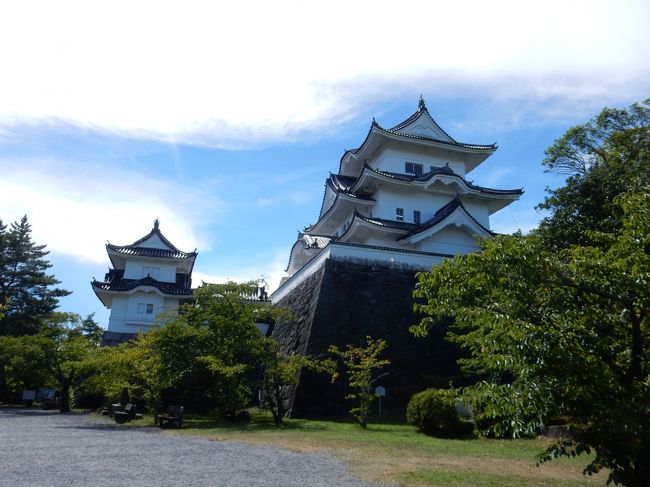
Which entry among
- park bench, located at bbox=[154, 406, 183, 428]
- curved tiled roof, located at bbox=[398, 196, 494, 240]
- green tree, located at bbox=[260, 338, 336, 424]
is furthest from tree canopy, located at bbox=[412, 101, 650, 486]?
curved tiled roof, located at bbox=[398, 196, 494, 240]

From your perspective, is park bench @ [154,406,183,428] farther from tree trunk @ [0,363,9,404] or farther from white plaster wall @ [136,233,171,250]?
white plaster wall @ [136,233,171,250]

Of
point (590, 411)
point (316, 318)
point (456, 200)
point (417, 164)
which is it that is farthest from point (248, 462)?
point (417, 164)

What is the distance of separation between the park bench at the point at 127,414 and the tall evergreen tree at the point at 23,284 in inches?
745

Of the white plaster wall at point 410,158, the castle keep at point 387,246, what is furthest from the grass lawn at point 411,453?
the white plaster wall at point 410,158

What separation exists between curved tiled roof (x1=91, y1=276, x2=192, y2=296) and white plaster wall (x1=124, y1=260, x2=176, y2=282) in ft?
1.99

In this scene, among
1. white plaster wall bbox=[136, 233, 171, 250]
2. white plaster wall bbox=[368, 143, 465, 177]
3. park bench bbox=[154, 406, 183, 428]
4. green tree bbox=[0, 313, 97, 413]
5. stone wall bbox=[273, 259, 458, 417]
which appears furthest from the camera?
white plaster wall bbox=[136, 233, 171, 250]

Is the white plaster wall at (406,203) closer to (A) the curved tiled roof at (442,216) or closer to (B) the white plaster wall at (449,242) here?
(A) the curved tiled roof at (442,216)

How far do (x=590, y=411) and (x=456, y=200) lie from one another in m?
18.5

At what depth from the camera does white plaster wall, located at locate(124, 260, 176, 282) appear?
31.6 m

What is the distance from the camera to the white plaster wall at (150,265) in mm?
31578

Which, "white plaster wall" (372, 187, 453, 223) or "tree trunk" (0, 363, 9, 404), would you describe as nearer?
"white plaster wall" (372, 187, 453, 223)

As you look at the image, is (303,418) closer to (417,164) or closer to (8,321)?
(417,164)

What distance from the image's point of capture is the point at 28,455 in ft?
27.5

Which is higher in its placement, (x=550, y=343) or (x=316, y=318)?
(x=316, y=318)
